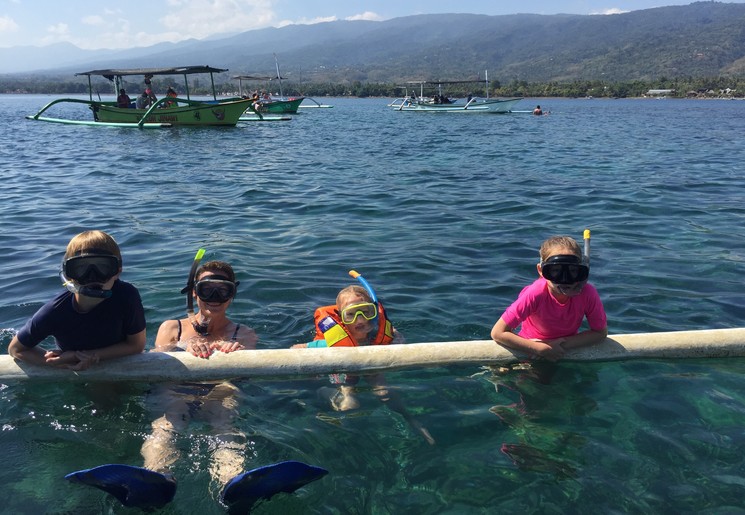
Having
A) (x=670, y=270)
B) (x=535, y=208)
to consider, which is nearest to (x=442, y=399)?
(x=670, y=270)

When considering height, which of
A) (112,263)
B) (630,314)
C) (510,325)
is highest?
(112,263)

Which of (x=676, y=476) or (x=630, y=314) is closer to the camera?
(x=676, y=476)

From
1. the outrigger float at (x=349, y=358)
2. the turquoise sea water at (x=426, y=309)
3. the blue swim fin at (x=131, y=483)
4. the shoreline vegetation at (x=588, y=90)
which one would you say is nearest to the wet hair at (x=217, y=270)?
the outrigger float at (x=349, y=358)

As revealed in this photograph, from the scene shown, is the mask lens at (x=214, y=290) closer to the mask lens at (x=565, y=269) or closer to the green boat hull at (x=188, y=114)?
the mask lens at (x=565, y=269)

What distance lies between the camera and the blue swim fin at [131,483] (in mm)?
3338

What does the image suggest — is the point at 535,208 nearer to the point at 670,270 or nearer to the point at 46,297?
the point at 670,270

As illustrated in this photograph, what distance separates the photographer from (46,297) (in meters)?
7.68

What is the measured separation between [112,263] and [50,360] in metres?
0.91

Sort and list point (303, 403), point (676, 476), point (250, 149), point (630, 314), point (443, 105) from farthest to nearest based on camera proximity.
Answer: point (443, 105), point (250, 149), point (630, 314), point (303, 403), point (676, 476)

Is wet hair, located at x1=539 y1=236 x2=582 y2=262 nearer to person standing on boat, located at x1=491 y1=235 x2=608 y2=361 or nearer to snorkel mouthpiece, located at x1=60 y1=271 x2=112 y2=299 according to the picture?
person standing on boat, located at x1=491 y1=235 x2=608 y2=361

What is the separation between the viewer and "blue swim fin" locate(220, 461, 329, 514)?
343 centimetres

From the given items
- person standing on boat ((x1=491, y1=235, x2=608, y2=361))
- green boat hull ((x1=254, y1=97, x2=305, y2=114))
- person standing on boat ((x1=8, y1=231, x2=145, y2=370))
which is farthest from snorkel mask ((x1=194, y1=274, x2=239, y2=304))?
green boat hull ((x1=254, y1=97, x2=305, y2=114))

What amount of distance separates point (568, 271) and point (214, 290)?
2948 mm

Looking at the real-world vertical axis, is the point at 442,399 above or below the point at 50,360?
below
